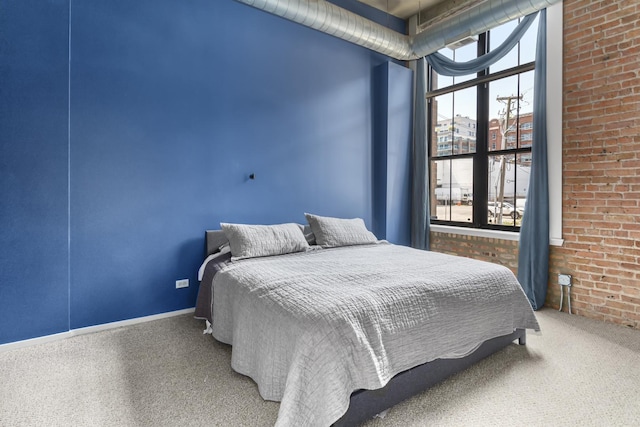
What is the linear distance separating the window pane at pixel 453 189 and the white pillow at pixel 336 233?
1.40 metres

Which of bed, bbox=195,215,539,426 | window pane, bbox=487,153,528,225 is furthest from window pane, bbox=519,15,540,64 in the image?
bed, bbox=195,215,539,426

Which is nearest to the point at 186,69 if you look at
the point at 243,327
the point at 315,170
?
the point at 315,170

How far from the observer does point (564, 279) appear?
3318 mm

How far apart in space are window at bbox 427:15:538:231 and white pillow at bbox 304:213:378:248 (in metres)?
1.47

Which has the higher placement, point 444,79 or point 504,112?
point 444,79

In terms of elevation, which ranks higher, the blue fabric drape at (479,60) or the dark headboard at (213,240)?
the blue fabric drape at (479,60)

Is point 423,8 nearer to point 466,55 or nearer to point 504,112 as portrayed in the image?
point 466,55

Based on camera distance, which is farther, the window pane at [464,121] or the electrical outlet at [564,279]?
the window pane at [464,121]

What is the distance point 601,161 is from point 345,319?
2.96 meters

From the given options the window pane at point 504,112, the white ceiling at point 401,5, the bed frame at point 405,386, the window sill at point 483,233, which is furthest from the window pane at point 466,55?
the bed frame at point 405,386

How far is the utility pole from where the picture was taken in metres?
3.90

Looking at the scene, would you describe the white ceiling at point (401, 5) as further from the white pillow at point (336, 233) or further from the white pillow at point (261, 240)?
the white pillow at point (261, 240)

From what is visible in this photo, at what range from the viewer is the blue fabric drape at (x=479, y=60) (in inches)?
142

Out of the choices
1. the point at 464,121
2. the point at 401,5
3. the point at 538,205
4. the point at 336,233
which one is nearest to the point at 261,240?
the point at 336,233
